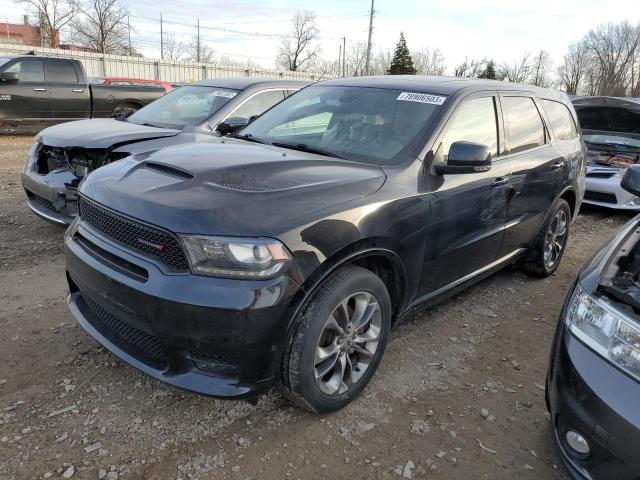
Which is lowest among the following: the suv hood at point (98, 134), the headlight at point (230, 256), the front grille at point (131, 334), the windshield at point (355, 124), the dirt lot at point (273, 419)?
the dirt lot at point (273, 419)

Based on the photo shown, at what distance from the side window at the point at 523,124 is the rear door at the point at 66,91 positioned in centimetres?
1077

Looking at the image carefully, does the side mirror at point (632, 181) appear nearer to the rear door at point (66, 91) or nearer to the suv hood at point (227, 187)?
the suv hood at point (227, 187)

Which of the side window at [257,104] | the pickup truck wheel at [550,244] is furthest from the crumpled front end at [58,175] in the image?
the pickup truck wheel at [550,244]

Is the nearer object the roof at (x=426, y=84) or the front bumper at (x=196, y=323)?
the front bumper at (x=196, y=323)

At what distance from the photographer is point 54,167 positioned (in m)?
4.95

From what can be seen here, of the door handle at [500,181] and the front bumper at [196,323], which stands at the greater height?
the door handle at [500,181]

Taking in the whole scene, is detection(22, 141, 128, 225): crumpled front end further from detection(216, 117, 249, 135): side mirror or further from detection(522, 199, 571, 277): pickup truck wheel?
detection(522, 199, 571, 277): pickup truck wheel

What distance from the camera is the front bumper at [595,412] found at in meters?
1.76

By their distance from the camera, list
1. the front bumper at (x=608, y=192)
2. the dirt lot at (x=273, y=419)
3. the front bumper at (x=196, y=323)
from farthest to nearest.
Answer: the front bumper at (x=608, y=192), the dirt lot at (x=273, y=419), the front bumper at (x=196, y=323)

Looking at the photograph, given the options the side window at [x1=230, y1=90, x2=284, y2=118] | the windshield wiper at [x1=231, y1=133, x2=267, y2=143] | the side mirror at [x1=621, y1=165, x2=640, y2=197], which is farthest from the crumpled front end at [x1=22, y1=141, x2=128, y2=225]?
the side mirror at [x1=621, y1=165, x2=640, y2=197]

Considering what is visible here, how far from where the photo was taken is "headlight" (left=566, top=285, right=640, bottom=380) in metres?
1.85

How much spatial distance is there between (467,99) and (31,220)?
4.76m

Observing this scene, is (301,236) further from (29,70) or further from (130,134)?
(29,70)

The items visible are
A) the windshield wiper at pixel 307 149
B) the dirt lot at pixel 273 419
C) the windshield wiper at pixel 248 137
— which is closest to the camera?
the dirt lot at pixel 273 419
